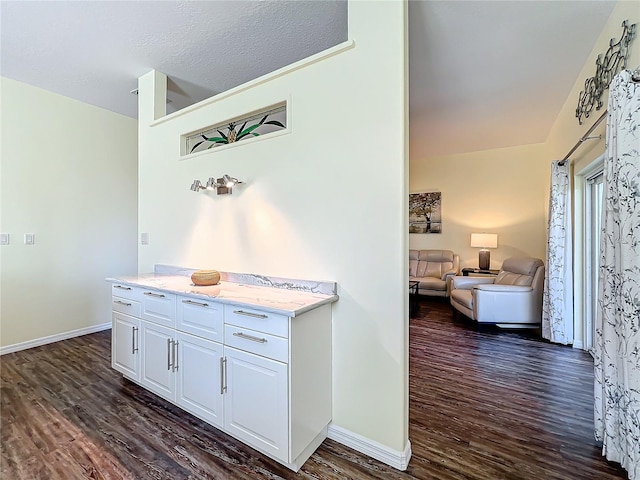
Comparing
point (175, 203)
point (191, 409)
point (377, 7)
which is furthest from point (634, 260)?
point (175, 203)

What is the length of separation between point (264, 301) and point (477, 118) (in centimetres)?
406

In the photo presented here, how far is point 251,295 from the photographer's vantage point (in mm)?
1911

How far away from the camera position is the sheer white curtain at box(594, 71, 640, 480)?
1362 millimetres

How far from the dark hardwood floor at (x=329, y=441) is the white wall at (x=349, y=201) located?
39 cm

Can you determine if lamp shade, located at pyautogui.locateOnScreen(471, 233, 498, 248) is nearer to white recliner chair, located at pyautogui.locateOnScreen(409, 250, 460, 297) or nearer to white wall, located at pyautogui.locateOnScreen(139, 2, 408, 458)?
white recliner chair, located at pyautogui.locateOnScreen(409, 250, 460, 297)

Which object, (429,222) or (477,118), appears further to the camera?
(429,222)

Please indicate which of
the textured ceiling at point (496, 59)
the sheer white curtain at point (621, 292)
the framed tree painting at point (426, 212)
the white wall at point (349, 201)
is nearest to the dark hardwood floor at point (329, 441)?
the sheer white curtain at point (621, 292)

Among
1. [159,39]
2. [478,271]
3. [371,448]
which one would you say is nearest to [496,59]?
[159,39]

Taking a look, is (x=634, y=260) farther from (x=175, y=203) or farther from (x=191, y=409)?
(x=175, y=203)

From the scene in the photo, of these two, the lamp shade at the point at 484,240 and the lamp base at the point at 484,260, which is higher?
the lamp shade at the point at 484,240

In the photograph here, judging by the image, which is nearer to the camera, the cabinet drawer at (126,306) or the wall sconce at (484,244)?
the cabinet drawer at (126,306)

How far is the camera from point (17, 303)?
320cm

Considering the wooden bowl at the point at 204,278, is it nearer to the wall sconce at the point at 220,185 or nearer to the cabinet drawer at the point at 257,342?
the cabinet drawer at the point at 257,342

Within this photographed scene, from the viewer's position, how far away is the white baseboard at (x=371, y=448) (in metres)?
1.61
